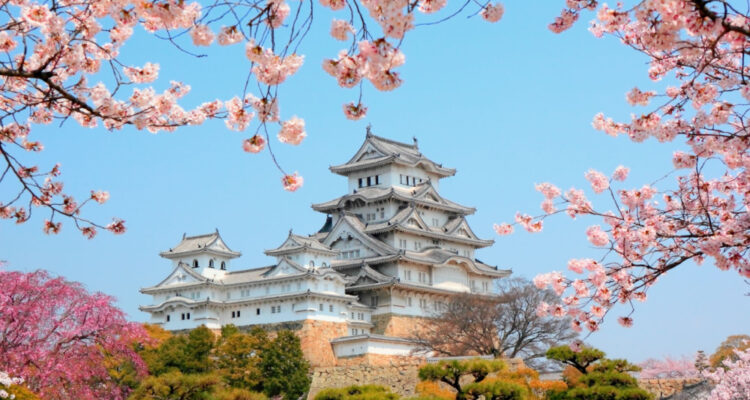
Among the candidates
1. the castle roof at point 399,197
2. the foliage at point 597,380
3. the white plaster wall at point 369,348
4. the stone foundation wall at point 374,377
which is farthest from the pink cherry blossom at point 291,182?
the castle roof at point 399,197

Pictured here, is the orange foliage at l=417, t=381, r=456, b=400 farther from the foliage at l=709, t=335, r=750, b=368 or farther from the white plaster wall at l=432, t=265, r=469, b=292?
the white plaster wall at l=432, t=265, r=469, b=292

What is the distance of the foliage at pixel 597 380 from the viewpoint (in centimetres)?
2452

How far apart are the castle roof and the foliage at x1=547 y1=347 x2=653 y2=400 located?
27537 millimetres

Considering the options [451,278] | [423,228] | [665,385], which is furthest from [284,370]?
[423,228]

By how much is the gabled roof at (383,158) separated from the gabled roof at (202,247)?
1106cm

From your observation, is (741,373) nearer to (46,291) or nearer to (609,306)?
(609,306)

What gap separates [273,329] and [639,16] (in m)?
42.3

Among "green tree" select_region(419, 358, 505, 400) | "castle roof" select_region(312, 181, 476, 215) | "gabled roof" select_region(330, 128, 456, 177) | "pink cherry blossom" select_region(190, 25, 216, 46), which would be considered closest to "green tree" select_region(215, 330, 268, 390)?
"green tree" select_region(419, 358, 505, 400)

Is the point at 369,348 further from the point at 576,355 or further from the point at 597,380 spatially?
the point at 597,380

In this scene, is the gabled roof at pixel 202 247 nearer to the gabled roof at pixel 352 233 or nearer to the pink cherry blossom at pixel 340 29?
the gabled roof at pixel 352 233

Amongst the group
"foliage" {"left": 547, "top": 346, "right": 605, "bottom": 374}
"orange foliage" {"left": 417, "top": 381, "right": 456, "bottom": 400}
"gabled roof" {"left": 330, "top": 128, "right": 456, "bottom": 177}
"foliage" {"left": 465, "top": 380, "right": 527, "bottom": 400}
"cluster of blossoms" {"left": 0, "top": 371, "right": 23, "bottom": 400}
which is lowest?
"cluster of blossoms" {"left": 0, "top": 371, "right": 23, "bottom": 400}

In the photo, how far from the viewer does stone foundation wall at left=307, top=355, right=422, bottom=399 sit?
31984mm

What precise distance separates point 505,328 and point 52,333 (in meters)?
25.7

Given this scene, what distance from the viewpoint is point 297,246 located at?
47906 mm
